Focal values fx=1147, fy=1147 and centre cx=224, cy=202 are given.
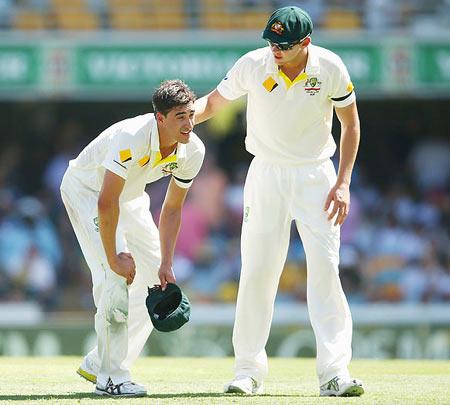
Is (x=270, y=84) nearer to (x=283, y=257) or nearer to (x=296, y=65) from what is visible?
(x=296, y=65)

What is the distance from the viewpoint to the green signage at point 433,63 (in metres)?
14.6

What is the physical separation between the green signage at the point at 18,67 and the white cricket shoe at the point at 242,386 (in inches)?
355

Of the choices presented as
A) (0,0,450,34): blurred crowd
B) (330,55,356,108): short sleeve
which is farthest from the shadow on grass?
(0,0,450,34): blurred crowd

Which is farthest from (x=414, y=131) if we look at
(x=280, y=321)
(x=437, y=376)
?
(x=437, y=376)

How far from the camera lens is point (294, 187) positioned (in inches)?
247

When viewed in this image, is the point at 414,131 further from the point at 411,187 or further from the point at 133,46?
the point at 133,46

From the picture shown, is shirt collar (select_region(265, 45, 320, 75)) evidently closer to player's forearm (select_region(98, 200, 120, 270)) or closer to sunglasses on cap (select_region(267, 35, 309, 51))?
sunglasses on cap (select_region(267, 35, 309, 51))

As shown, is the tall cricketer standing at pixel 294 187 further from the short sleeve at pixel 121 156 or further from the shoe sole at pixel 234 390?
the short sleeve at pixel 121 156

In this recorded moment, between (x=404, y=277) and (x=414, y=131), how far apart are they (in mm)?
3979

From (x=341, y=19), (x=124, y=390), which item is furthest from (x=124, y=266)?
(x=341, y=19)

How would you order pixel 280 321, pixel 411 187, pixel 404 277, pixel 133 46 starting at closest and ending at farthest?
pixel 280 321 → pixel 404 277 → pixel 133 46 → pixel 411 187

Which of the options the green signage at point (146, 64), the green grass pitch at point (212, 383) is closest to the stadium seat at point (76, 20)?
the green signage at point (146, 64)

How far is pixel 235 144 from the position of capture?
53.6ft

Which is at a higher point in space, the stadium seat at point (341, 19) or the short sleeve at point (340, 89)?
the stadium seat at point (341, 19)
